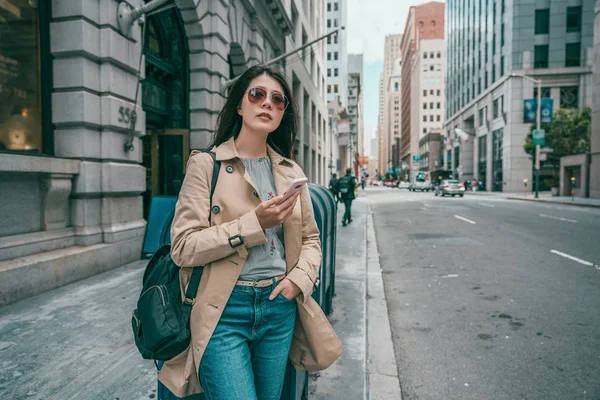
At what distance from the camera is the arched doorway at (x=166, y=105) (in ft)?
31.0

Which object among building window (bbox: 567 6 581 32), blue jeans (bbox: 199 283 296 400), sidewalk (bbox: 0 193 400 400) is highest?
building window (bbox: 567 6 581 32)

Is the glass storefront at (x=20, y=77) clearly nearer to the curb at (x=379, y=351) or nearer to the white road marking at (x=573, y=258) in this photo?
the curb at (x=379, y=351)

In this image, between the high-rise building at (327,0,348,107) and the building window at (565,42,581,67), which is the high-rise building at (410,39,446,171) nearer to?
the high-rise building at (327,0,348,107)

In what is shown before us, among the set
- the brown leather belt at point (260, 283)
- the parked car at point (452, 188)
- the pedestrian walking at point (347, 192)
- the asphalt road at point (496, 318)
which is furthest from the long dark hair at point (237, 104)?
the parked car at point (452, 188)

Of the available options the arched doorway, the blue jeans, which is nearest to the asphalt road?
the blue jeans

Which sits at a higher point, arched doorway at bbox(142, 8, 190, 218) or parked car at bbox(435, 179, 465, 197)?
arched doorway at bbox(142, 8, 190, 218)

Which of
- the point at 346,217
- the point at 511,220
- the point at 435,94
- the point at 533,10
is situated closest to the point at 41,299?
the point at 346,217

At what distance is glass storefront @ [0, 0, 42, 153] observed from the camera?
531 centimetres

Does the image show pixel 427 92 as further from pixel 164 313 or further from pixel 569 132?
pixel 164 313

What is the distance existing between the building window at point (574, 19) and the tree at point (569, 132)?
11200mm

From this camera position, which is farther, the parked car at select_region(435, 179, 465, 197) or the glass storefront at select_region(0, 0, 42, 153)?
the parked car at select_region(435, 179, 465, 197)

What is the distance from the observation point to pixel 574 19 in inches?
1767

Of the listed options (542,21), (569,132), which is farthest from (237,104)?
(542,21)

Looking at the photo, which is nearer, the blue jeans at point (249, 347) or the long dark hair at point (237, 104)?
the blue jeans at point (249, 347)
